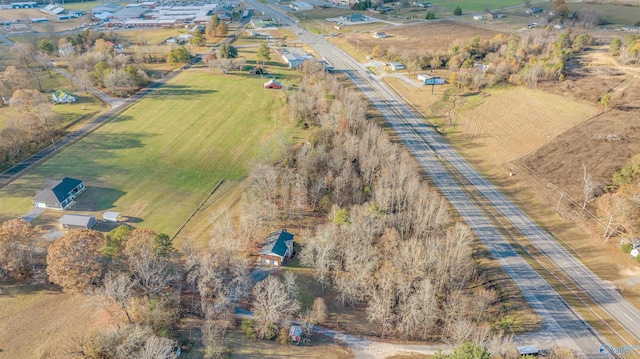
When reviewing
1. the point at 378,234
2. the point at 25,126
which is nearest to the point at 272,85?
the point at 25,126

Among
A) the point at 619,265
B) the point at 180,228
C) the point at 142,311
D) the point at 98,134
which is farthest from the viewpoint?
the point at 98,134

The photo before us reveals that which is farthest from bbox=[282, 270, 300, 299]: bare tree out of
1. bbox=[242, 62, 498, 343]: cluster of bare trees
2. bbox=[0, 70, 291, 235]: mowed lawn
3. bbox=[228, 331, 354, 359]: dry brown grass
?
bbox=[0, 70, 291, 235]: mowed lawn

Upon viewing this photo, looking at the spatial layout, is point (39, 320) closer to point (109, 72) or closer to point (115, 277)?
point (115, 277)

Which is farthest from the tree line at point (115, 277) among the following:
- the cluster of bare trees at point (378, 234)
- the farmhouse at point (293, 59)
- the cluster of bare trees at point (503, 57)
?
the cluster of bare trees at point (503, 57)

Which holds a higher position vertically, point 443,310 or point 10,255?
point 10,255

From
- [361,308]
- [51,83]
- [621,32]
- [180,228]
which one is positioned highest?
[621,32]

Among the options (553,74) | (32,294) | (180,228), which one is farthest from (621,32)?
(32,294)

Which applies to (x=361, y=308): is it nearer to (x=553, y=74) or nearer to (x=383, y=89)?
(x=383, y=89)
